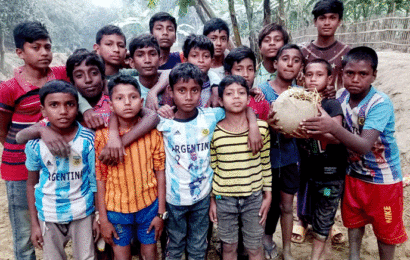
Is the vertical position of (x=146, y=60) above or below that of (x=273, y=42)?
below

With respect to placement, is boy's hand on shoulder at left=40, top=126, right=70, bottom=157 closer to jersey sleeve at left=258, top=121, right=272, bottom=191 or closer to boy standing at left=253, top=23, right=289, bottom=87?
jersey sleeve at left=258, top=121, right=272, bottom=191

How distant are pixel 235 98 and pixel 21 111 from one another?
66.5 inches

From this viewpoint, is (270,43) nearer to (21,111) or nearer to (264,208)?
(264,208)

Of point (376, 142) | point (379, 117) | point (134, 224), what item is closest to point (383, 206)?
point (376, 142)

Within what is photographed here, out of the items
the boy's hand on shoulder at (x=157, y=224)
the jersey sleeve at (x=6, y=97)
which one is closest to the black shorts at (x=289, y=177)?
the boy's hand on shoulder at (x=157, y=224)

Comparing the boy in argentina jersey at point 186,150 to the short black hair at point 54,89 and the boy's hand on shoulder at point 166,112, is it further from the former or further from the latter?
the short black hair at point 54,89

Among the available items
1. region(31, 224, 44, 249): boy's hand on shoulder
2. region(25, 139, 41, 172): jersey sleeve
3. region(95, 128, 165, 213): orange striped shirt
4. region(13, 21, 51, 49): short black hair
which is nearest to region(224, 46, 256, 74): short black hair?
region(95, 128, 165, 213): orange striped shirt

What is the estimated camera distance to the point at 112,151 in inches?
73.8

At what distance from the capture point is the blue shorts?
6.64 feet

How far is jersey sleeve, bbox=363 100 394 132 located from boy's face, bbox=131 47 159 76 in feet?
5.91

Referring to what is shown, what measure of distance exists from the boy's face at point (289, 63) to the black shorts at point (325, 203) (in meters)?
0.99

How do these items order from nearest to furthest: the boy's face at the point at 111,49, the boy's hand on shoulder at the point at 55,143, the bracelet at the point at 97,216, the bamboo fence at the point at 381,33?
1. the boy's hand on shoulder at the point at 55,143
2. the bracelet at the point at 97,216
3. the boy's face at the point at 111,49
4. the bamboo fence at the point at 381,33

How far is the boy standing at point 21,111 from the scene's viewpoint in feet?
7.22

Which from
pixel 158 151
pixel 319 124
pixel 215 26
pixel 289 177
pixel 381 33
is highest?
pixel 381 33
